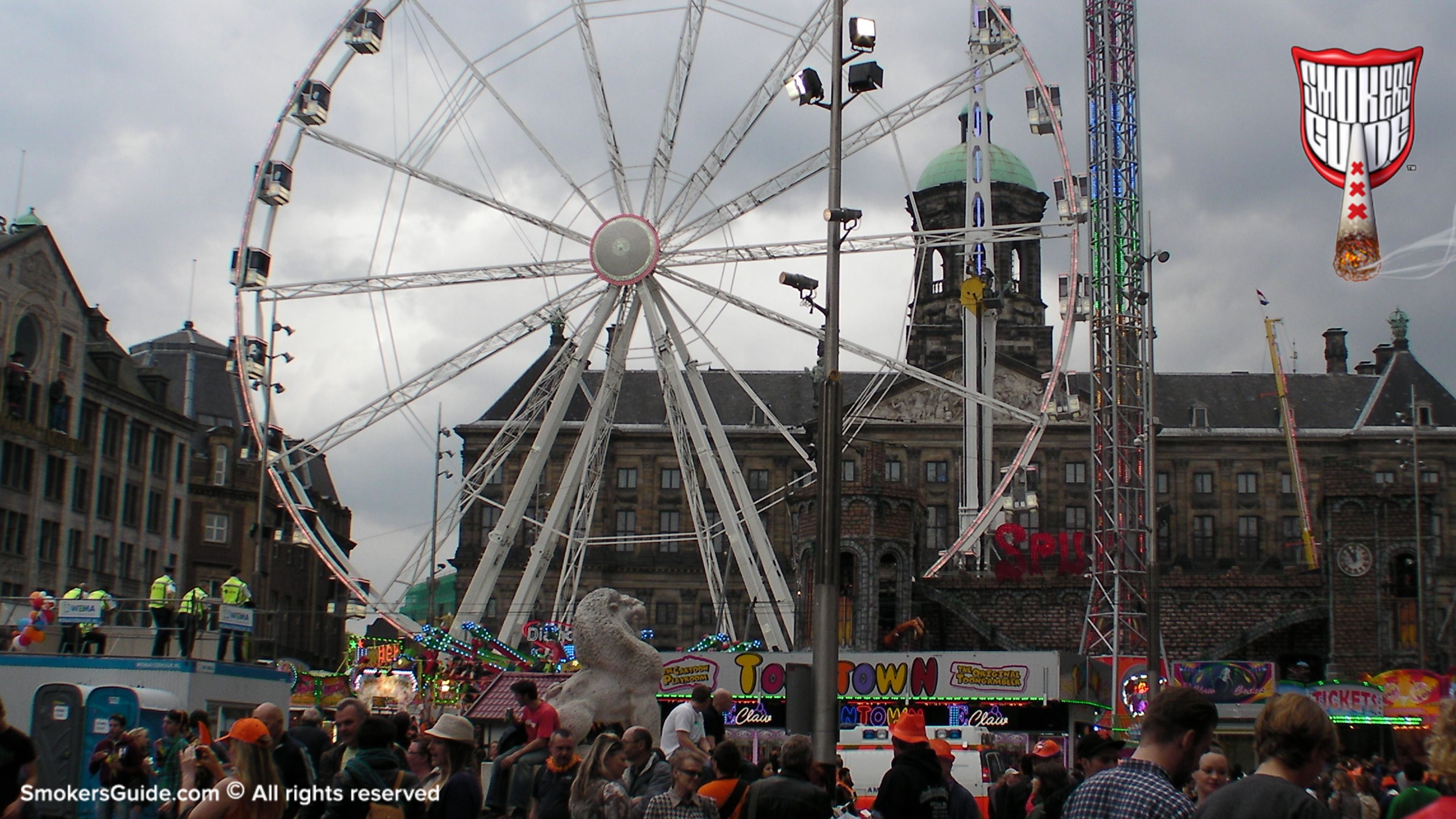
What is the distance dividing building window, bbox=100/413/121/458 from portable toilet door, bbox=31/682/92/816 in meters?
46.0

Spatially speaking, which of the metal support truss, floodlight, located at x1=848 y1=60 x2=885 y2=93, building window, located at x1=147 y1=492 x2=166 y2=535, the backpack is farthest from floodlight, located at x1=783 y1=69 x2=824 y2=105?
building window, located at x1=147 y1=492 x2=166 y2=535

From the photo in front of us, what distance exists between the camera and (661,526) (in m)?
94.0

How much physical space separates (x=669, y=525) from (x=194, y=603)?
2640 inches

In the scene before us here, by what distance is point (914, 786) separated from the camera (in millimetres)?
11055

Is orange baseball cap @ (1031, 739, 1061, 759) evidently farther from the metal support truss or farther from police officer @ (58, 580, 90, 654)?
the metal support truss

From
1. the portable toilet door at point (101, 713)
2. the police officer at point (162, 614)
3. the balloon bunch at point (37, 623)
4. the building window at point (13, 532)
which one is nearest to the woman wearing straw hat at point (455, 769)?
the portable toilet door at point (101, 713)

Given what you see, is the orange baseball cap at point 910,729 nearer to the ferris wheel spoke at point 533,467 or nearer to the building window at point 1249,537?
the ferris wheel spoke at point 533,467

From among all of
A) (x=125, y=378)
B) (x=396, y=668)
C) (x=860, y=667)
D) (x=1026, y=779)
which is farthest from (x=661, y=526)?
(x=1026, y=779)

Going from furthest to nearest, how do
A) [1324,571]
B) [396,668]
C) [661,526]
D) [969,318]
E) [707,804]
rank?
[661,526] < [1324,571] < [969,318] < [396,668] < [707,804]

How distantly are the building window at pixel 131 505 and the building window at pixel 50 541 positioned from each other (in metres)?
5.16

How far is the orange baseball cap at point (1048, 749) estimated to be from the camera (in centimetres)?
1320

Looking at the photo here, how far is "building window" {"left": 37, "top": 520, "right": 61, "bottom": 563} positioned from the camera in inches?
2247

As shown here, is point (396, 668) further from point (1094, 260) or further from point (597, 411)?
point (1094, 260)

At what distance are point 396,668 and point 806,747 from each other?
115ft
